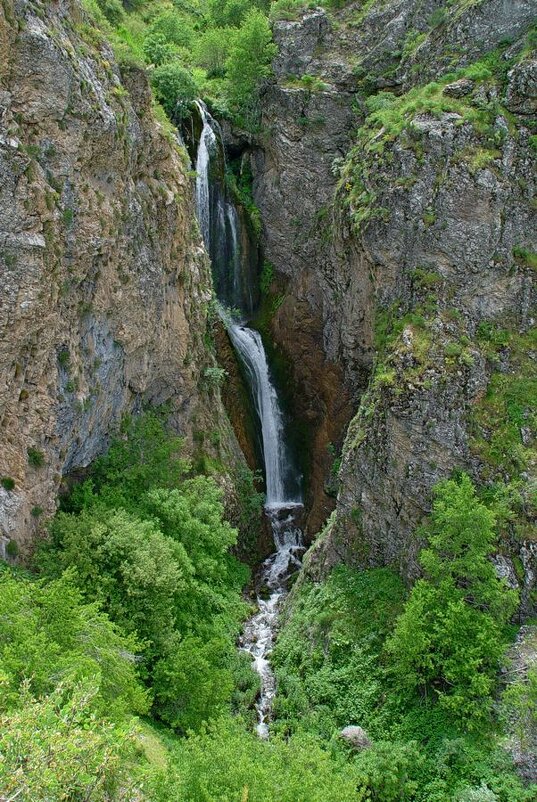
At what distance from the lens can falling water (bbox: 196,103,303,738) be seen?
2928cm

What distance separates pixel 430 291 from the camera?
21.0m

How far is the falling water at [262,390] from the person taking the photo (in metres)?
29.3

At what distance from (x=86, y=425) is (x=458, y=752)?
14.4m

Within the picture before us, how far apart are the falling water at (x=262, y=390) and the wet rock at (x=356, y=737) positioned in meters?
9.63

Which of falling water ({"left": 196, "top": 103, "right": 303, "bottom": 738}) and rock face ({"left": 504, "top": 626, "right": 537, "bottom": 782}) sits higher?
falling water ({"left": 196, "top": 103, "right": 303, "bottom": 738})

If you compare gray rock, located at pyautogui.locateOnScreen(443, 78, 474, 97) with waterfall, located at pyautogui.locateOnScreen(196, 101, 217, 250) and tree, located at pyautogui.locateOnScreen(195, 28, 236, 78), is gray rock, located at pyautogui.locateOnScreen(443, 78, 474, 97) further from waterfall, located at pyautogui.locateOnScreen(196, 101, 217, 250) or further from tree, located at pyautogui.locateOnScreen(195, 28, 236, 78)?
tree, located at pyautogui.locateOnScreen(195, 28, 236, 78)

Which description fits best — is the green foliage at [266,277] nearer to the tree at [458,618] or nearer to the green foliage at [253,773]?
the tree at [458,618]

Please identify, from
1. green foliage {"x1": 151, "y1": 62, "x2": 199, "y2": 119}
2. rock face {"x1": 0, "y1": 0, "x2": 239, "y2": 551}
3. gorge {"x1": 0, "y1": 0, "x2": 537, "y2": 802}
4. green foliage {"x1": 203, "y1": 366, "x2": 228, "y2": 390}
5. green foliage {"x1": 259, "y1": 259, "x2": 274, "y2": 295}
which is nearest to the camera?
gorge {"x1": 0, "y1": 0, "x2": 537, "y2": 802}

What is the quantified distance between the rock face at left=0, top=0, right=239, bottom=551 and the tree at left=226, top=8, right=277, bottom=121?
11.7 metres

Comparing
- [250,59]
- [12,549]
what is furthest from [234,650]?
[250,59]

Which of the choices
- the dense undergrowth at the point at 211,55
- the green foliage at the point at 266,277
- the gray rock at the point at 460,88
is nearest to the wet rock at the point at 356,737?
the gray rock at the point at 460,88

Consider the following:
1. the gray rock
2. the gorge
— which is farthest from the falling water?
the gray rock

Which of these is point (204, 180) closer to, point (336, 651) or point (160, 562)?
point (160, 562)

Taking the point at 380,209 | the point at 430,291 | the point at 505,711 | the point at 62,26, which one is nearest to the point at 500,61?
the point at 380,209
